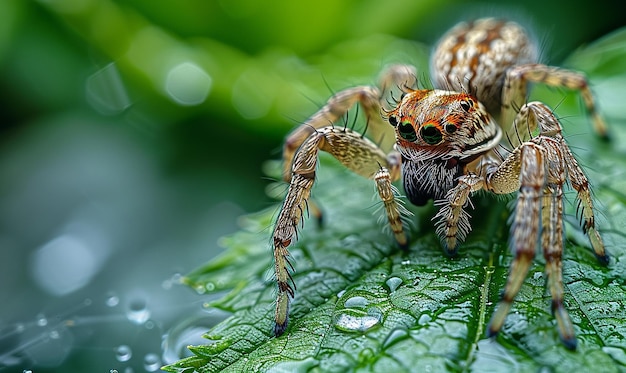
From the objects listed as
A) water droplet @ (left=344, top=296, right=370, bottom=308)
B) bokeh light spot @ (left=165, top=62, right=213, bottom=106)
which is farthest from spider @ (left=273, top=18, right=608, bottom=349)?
bokeh light spot @ (left=165, top=62, right=213, bottom=106)

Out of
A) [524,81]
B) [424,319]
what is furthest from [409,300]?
[524,81]

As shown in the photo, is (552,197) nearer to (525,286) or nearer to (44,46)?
(525,286)

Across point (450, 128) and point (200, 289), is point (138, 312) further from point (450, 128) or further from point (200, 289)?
point (450, 128)

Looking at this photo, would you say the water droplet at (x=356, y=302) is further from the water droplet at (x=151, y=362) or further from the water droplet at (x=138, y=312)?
the water droplet at (x=138, y=312)

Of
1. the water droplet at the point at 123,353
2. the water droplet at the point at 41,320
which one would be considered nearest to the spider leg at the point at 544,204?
the water droplet at the point at 123,353

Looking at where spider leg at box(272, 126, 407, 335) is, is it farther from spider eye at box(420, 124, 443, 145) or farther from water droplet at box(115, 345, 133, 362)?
water droplet at box(115, 345, 133, 362)

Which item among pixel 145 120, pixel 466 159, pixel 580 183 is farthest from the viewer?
pixel 145 120
